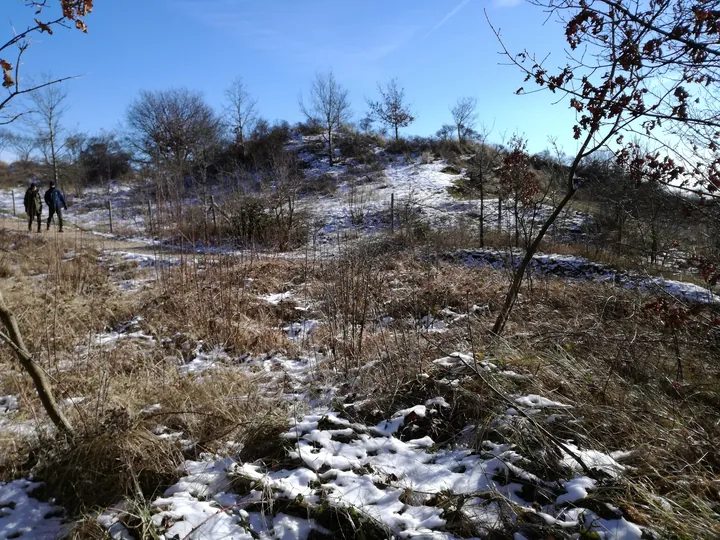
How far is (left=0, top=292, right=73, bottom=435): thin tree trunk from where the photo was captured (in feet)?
6.89

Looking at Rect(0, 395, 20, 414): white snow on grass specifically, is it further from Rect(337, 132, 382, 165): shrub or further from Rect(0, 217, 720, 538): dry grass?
Rect(337, 132, 382, 165): shrub

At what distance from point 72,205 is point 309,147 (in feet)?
57.4

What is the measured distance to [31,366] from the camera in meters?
2.19

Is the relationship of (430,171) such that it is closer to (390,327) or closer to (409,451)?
(390,327)

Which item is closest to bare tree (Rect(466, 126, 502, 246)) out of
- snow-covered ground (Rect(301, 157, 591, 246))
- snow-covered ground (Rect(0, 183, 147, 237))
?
snow-covered ground (Rect(301, 157, 591, 246))

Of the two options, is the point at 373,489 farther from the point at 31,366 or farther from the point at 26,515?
the point at 31,366

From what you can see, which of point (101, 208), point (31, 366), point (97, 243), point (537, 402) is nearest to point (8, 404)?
point (31, 366)

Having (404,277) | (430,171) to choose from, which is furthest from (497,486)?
(430,171)

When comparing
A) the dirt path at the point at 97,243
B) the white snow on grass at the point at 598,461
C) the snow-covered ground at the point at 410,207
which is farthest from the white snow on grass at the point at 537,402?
the snow-covered ground at the point at 410,207

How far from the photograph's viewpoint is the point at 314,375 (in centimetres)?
362

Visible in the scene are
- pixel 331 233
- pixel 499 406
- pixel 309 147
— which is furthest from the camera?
pixel 309 147

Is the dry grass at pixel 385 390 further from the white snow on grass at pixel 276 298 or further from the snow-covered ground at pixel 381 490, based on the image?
the white snow on grass at pixel 276 298

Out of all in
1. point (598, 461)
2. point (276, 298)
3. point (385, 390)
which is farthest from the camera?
point (276, 298)

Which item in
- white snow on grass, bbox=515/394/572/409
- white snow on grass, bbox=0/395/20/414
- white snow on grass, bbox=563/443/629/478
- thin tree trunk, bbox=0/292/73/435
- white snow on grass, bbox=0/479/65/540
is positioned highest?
thin tree trunk, bbox=0/292/73/435
